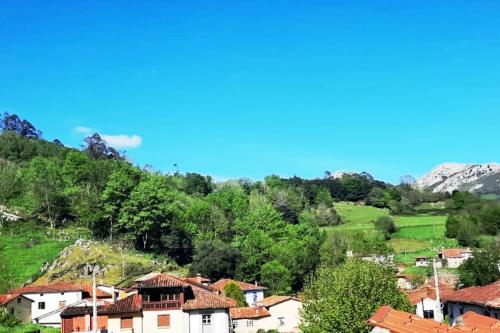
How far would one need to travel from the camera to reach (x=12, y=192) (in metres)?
98.4

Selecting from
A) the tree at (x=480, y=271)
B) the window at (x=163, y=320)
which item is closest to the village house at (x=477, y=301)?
the tree at (x=480, y=271)

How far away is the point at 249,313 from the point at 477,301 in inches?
A: 1039

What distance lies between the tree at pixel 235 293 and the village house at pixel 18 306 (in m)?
19.9

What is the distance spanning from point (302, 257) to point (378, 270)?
5143 cm

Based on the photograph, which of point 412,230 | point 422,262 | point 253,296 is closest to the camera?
point 253,296

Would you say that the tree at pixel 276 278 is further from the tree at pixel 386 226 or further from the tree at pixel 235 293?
the tree at pixel 386 226

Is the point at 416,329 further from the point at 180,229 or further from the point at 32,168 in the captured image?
the point at 32,168

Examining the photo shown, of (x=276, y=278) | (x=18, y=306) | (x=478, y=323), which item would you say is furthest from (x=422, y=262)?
(x=478, y=323)

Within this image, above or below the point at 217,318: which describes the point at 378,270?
above

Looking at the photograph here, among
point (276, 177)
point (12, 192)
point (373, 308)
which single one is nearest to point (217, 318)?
point (373, 308)

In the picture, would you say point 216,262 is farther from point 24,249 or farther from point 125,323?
point 125,323

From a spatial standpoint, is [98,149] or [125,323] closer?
[125,323]

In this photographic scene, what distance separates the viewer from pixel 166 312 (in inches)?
1740

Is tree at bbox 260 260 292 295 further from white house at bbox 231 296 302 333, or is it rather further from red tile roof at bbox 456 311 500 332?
red tile roof at bbox 456 311 500 332
